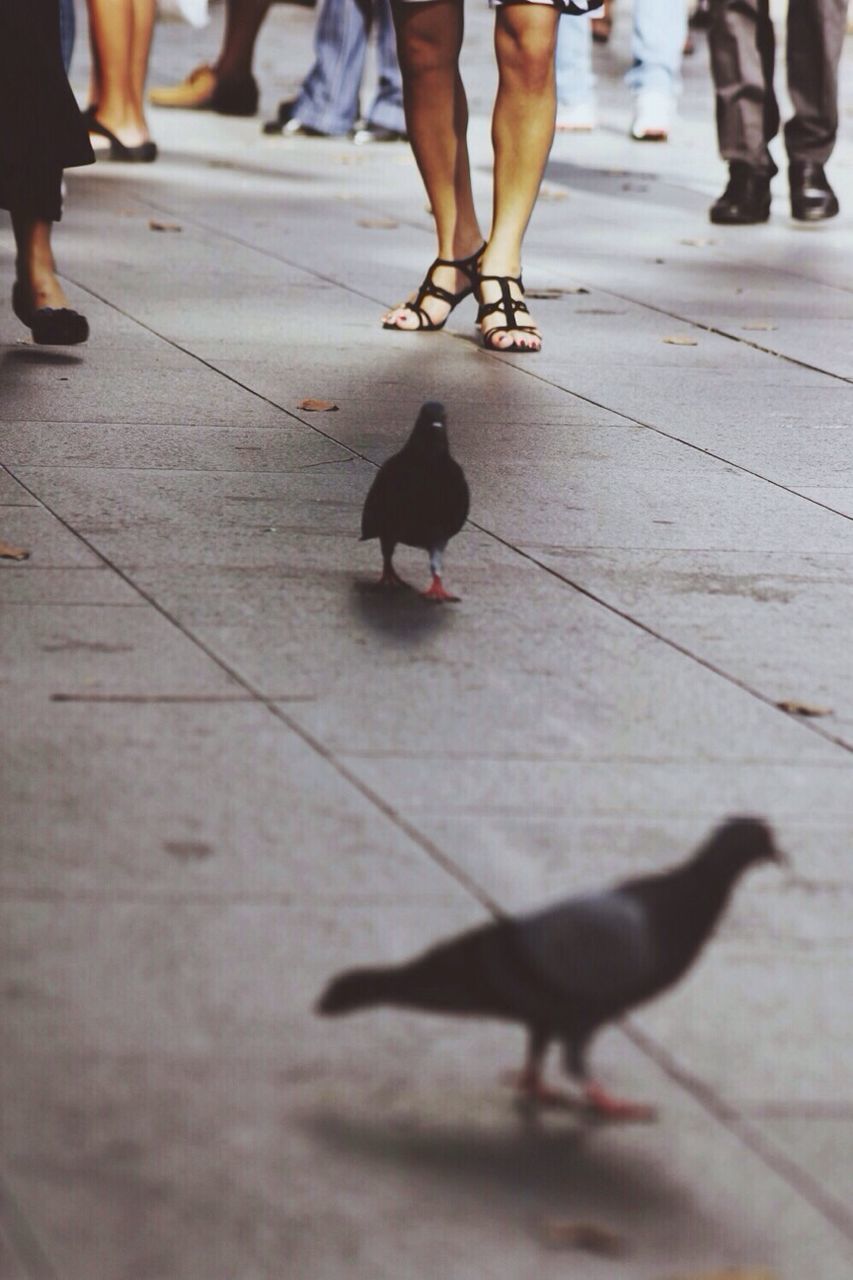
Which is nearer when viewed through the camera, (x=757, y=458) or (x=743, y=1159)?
(x=743, y=1159)

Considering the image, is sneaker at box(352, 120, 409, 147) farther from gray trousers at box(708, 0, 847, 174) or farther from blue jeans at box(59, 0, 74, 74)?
gray trousers at box(708, 0, 847, 174)

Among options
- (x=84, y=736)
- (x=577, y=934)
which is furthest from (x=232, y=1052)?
(x=84, y=736)

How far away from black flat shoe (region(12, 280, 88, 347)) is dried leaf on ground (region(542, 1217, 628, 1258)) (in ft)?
14.7

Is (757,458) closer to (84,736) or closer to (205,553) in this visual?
(205,553)

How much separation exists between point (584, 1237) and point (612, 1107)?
23 cm

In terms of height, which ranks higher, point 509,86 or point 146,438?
point 509,86

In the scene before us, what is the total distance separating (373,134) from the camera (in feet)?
42.0

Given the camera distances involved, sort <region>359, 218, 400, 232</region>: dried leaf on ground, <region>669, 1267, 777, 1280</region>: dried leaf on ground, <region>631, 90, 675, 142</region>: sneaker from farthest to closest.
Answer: <region>631, 90, 675, 142</region>: sneaker, <region>359, 218, 400, 232</region>: dried leaf on ground, <region>669, 1267, 777, 1280</region>: dried leaf on ground

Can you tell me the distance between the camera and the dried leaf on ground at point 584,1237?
2.07m

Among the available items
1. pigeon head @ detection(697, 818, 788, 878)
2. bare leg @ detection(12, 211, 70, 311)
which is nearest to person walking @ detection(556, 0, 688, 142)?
bare leg @ detection(12, 211, 70, 311)

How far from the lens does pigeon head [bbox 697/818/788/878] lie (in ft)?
8.11

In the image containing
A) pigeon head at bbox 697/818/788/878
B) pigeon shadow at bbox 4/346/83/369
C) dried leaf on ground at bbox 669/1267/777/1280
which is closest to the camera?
dried leaf on ground at bbox 669/1267/777/1280

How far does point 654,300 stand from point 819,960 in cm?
526

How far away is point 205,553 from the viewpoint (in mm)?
4375
